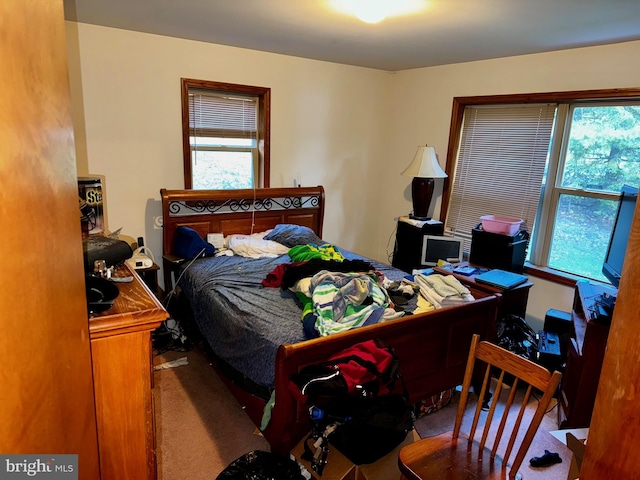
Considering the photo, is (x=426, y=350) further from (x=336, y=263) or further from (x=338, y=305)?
(x=336, y=263)

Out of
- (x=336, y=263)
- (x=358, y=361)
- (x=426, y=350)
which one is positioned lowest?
(x=426, y=350)

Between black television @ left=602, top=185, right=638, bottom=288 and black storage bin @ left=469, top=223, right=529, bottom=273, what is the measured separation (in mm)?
777

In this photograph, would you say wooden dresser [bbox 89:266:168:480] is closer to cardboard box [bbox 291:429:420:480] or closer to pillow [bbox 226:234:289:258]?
cardboard box [bbox 291:429:420:480]

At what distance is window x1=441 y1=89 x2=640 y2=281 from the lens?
10.1 ft

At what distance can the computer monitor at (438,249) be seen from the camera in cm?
379

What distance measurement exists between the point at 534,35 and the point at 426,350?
2.25 meters

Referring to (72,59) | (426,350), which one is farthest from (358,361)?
(72,59)

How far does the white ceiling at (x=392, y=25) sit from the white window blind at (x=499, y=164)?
0.52 meters

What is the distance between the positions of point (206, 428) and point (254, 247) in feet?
5.18

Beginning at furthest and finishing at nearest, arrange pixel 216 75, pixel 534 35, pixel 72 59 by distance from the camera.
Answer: pixel 216 75, pixel 72 59, pixel 534 35

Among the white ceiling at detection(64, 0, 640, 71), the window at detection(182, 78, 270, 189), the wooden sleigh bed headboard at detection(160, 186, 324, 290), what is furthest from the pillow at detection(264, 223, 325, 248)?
the white ceiling at detection(64, 0, 640, 71)

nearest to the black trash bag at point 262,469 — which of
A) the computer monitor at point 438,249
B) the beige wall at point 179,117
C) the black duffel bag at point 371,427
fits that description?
the black duffel bag at point 371,427

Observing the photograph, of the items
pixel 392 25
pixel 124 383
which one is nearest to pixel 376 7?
pixel 392 25

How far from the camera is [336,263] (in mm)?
2859
